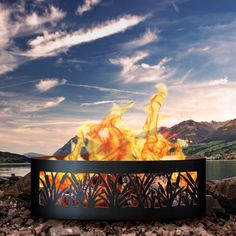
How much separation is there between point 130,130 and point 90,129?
0.72 m

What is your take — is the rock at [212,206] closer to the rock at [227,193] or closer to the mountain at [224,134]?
the rock at [227,193]

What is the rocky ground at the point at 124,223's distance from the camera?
784 cm

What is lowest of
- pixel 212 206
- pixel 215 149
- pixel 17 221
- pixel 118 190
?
pixel 17 221

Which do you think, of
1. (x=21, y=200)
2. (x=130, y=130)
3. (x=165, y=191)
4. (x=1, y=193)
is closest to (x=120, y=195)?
(x=165, y=191)

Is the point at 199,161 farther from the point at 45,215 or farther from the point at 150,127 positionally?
the point at 45,215

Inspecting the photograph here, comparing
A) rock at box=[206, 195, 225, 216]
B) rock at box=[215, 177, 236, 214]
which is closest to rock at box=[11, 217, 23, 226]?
rock at box=[206, 195, 225, 216]

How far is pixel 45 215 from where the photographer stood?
7980mm

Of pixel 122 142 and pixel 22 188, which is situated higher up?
pixel 122 142

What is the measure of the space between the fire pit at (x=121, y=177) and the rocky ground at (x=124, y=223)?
0.81 ft

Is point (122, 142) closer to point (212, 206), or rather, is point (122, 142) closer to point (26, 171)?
point (212, 206)

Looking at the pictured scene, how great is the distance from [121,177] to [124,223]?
81 centimetres

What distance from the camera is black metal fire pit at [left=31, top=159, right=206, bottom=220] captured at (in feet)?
24.7

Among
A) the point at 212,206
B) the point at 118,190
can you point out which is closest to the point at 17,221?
the point at 118,190

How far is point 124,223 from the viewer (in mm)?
7980
